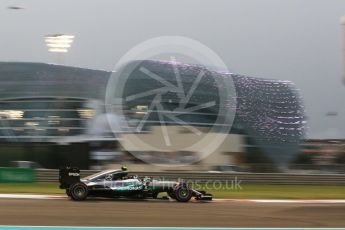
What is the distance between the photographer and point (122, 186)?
15828 mm

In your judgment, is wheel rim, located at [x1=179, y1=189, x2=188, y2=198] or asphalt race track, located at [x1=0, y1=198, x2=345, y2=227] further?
wheel rim, located at [x1=179, y1=189, x2=188, y2=198]

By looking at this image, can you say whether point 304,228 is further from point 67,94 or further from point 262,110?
point 262,110

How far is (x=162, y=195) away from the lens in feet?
56.5

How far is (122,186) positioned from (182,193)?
1.73 m

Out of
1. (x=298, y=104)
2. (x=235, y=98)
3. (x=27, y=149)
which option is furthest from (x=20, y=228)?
(x=298, y=104)

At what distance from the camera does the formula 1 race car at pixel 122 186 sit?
51.5 ft

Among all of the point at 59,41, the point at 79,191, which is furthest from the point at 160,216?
the point at 59,41

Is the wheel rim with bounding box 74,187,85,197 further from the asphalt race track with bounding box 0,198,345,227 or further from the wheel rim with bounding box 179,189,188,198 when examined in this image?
the wheel rim with bounding box 179,189,188,198

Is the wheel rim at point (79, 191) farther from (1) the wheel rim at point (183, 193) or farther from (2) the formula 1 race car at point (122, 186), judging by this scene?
(1) the wheel rim at point (183, 193)

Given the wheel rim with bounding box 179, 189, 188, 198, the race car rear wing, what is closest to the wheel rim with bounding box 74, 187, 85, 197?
the race car rear wing

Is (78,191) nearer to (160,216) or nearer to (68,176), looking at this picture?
(68,176)

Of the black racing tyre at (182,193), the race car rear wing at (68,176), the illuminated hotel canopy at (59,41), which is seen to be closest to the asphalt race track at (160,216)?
the black racing tyre at (182,193)

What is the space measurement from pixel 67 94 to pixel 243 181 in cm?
4706

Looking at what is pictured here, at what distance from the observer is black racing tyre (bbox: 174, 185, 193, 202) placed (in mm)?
15680
